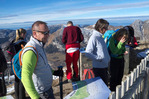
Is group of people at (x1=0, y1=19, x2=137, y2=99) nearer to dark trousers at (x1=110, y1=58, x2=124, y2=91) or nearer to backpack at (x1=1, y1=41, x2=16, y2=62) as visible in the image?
dark trousers at (x1=110, y1=58, x2=124, y2=91)

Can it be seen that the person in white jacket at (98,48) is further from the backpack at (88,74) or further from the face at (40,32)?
the backpack at (88,74)

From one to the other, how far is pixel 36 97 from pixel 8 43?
2693mm

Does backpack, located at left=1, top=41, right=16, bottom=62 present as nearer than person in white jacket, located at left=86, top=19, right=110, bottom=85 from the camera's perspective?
No

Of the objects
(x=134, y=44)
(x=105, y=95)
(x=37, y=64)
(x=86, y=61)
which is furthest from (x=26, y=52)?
(x=134, y=44)

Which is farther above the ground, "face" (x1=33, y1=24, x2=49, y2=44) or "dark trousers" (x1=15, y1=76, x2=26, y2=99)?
"face" (x1=33, y1=24, x2=49, y2=44)

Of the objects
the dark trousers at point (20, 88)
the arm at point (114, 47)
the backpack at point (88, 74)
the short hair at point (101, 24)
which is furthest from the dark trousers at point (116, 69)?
the dark trousers at point (20, 88)

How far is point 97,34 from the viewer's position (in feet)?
10.3

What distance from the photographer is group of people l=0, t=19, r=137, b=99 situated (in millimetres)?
1774

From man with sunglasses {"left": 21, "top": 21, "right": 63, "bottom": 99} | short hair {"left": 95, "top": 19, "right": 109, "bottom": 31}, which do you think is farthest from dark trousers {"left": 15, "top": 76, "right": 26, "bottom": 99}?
short hair {"left": 95, "top": 19, "right": 109, "bottom": 31}

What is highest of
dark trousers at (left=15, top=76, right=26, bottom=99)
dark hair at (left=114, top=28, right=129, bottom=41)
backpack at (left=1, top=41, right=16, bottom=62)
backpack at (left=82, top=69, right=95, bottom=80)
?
dark hair at (left=114, top=28, right=129, bottom=41)

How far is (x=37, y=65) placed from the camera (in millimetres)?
1958

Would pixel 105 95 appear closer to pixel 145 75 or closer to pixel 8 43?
pixel 145 75

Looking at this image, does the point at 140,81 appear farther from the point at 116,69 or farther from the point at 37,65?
the point at 37,65

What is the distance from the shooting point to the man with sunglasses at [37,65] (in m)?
1.74
